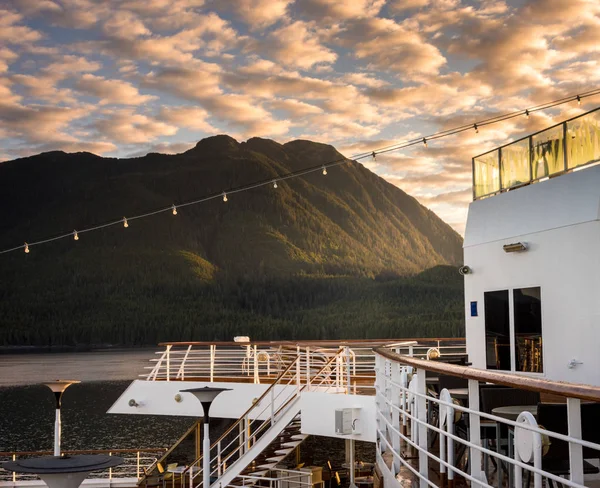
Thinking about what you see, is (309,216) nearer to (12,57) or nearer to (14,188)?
(14,188)

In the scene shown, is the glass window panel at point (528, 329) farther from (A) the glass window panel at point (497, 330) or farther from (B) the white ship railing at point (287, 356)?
(B) the white ship railing at point (287, 356)

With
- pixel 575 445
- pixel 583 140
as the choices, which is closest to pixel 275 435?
pixel 583 140

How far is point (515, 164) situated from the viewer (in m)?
9.38

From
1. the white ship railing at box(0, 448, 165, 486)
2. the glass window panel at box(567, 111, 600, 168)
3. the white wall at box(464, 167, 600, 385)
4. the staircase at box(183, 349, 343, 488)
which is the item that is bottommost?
the white ship railing at box(0, 448, 165, 486)

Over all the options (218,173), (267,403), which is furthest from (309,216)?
(267,403)

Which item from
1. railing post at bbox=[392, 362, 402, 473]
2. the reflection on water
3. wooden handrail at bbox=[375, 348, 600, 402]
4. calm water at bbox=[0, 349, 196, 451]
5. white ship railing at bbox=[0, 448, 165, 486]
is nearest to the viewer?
wooden handrail at bbox=[375, 348, 600, 402]

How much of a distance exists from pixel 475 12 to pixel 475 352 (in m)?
26.2

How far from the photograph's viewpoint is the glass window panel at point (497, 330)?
9.12 m

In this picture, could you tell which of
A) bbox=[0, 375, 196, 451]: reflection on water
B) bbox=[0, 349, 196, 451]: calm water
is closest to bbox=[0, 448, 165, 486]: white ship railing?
bbox=[0, 375, 196, 451]: reflection on water

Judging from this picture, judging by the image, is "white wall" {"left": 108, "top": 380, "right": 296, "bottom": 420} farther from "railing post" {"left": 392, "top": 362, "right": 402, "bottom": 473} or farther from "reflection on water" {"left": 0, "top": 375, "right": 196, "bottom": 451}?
"reflection on water" {"left": 0, "top": 375, "right": 196, "bottom": 451}

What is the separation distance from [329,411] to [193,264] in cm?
14740

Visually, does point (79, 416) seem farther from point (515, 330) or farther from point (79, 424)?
point (515, 330)

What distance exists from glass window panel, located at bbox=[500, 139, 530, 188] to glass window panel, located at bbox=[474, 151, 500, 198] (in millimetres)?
152

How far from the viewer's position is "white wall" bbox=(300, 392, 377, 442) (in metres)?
8.98
